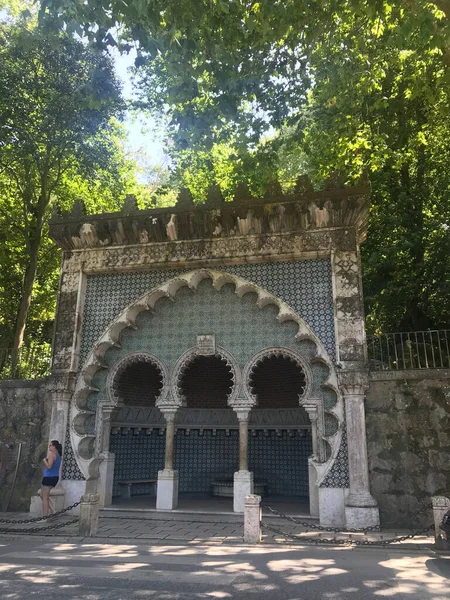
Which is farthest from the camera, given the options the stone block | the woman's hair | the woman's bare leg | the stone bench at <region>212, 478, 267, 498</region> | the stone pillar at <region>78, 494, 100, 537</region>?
the stone bench at <region>212, 478, 267, 498</region>

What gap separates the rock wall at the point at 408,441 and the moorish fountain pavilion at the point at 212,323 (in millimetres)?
284

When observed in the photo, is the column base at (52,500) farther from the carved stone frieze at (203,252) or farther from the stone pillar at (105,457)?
the carved stone frieze at (203,252)

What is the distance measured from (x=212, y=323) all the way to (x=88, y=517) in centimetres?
446

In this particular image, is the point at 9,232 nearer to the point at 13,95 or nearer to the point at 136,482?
the point at 13,95

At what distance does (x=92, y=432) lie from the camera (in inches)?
398

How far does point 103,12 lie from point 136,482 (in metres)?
9.88

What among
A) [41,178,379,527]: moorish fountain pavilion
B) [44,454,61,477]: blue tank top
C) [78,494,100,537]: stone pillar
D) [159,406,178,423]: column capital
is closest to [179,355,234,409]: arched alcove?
[41,178,379,527]: moorish fountain pavilion

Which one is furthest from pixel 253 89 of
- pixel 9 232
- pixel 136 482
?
pixel 9 232

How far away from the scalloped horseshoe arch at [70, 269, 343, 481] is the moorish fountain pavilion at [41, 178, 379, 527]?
2 cm

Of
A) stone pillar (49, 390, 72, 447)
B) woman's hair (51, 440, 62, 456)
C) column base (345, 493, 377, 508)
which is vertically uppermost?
stone pillar (49, 390, 72, 447)

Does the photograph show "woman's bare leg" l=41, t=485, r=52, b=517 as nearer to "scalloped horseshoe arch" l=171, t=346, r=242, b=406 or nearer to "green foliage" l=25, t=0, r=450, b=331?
"scalloped horseshoe arch" l=171, t=346, r=242, b=406

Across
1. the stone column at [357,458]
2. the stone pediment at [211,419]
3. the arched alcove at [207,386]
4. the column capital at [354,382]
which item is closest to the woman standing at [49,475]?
the stone pediment at [211,419]

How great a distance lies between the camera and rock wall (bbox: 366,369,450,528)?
8.23 m

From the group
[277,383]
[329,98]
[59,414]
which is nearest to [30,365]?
[59,414]
